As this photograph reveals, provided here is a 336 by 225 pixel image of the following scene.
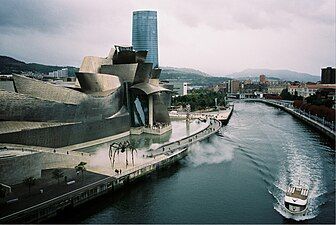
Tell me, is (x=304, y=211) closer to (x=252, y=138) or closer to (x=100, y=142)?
(x=100, y=142)

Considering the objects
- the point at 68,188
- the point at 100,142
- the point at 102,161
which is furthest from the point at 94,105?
the point at 68,188

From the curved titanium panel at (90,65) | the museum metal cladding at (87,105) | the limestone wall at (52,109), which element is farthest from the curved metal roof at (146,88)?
the curved titanium panel at (90,65)

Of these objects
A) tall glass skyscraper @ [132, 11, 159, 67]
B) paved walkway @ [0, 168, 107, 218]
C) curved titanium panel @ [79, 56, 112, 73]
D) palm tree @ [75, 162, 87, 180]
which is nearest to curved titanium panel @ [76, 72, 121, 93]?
curved titanium panel @ [79, 56, 112, 73]

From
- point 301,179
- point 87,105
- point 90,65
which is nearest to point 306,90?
point 90,65

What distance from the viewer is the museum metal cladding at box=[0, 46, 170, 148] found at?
34.1m

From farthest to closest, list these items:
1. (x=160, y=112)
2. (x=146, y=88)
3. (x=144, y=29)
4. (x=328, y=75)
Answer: (x=328, y=75) < (x=144, y=29) < (x=160, y=112) < (x=146, y=88)

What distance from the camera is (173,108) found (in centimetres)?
9906

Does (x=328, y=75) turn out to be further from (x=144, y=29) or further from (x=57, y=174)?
(x=57, y=174)

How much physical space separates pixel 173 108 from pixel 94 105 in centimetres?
5660

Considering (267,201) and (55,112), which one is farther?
(55,112)

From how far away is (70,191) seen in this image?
1065 inches

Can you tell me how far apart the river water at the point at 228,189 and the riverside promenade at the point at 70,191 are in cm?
78

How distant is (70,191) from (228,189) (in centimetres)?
1321

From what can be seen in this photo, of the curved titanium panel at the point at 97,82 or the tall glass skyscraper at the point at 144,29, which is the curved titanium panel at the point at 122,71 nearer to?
the curved titanium panel at the point at 97,82
